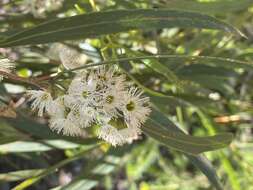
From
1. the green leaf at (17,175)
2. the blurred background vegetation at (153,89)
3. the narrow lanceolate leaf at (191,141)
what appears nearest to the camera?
the narrow lanceolate leaf at (191,141)

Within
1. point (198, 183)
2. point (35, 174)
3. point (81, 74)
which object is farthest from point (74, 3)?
point (198, 183)

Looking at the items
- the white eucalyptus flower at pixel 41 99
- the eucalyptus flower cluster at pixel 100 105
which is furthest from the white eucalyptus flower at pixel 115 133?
the white eucalyptus flower at pixel 41 99

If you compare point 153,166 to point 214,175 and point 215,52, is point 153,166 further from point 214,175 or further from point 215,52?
point 214,175

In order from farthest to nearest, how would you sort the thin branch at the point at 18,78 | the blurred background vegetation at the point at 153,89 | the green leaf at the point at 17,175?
the green leaf at the point at 17,175
the blurred background vegetation at the point at 153,89
the thin branch at the point at 18,78

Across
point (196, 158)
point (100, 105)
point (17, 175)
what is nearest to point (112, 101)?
point (100, 105)

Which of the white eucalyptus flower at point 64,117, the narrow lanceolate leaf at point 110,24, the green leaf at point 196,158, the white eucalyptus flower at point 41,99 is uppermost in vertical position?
the narrow lanceolate leaf at point 110,24

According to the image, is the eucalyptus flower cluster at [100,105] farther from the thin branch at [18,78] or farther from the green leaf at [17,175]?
→ the green leaf at [17,175]
